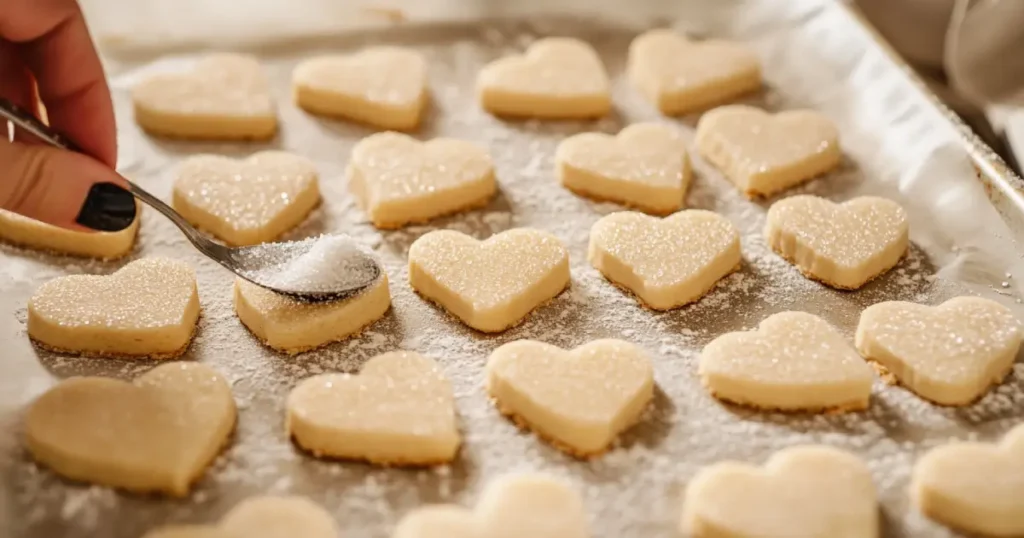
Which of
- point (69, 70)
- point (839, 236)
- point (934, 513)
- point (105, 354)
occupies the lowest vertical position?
point (105, 354)

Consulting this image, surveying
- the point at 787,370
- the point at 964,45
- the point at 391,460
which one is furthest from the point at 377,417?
the point at 964,45

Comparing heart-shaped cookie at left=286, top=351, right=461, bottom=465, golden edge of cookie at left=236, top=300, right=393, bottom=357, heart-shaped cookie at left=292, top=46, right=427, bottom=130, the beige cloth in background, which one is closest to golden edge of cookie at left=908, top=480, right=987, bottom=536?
heart-shaped cookie at left=286, top=351, right=461, bottom=465

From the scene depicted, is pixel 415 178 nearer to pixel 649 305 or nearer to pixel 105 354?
pixel 649 305

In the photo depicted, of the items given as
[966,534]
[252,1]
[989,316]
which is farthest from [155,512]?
[252,1]

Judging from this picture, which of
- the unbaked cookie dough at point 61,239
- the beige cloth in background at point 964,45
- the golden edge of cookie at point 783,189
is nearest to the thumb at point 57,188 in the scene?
the unbaked cookie dough at point 61,239

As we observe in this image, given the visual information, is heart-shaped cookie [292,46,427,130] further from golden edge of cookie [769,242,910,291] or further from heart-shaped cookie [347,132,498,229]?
golden edge of cookie [769,242,910,291]

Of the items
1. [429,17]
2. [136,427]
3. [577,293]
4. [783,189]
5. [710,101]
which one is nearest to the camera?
[136,427]

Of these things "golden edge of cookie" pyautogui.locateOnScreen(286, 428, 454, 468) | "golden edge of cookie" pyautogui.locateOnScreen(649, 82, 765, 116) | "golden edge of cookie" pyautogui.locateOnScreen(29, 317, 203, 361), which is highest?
"golden edge of cookie" pyautogui.locateOnScreen(649, 82, 765, 116)

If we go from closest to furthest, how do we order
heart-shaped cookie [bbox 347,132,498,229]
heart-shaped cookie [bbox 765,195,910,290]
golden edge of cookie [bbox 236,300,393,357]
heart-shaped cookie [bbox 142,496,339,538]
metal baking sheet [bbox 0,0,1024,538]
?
heart-shaped cookie [bbox 142,496,339,538] → metal baking sheet [bbox 0,0,1024,538] → golden edge of cookie [bbox 236,300,393,357] → heart-shaped cookie [bbox 765,195,910,290] → heart-shaped cookie [bbox 347,132,498,229]
